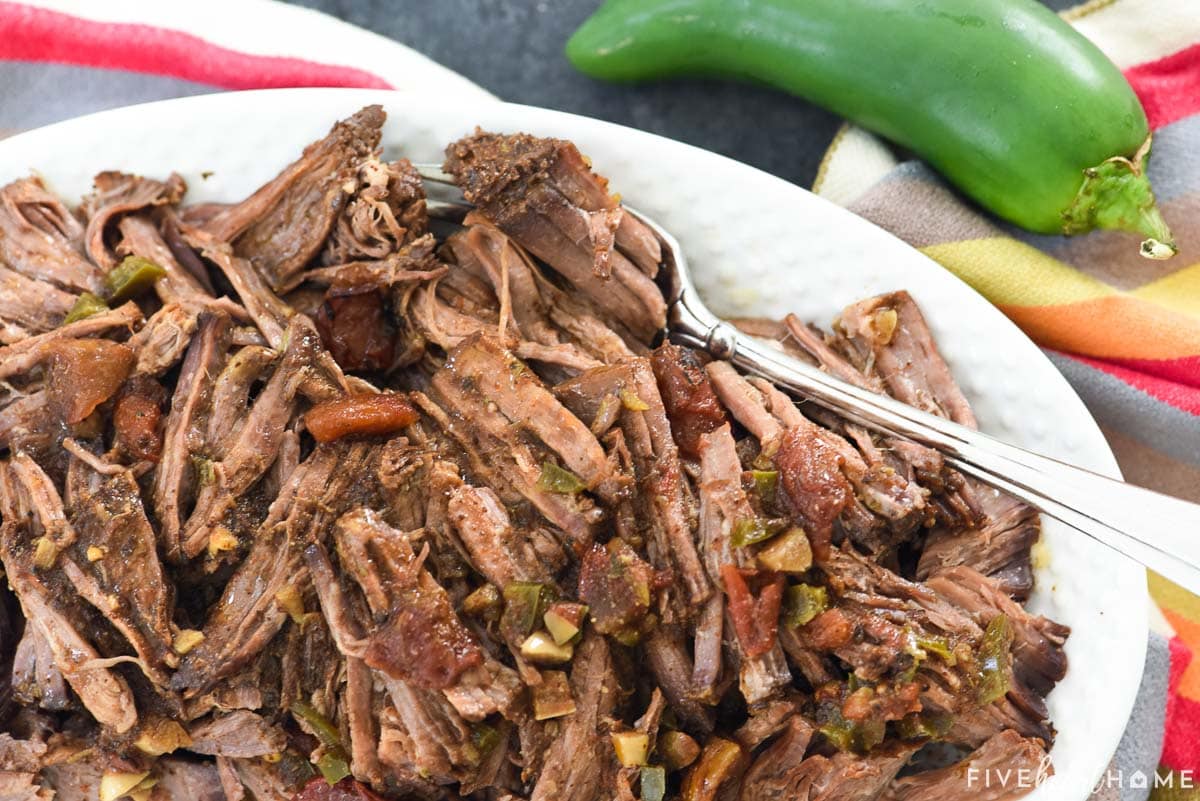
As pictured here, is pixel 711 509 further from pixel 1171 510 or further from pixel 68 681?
pixel 68 681

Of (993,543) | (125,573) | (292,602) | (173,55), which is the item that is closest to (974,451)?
(993,543)

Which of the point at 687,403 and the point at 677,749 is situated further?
the point at 687,403

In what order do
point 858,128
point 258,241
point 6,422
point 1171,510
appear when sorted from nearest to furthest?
point 1171,510 < point 6,422 < point 258,241 < point 858,128

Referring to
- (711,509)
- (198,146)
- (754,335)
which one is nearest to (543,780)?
(711,509)

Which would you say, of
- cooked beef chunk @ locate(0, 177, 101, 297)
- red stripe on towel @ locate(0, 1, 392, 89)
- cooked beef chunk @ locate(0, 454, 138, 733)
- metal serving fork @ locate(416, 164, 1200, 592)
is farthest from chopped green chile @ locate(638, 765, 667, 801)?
red stripe on towel @ locate(0, 1, 392, 89)

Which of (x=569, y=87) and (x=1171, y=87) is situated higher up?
(x=569, y=87)

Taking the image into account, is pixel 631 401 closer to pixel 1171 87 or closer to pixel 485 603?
pixel 485 603

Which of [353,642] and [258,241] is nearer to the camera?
[353,642]
